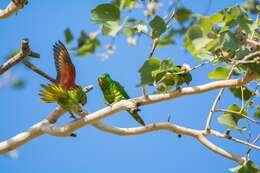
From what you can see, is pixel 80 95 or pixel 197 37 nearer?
pixel 197 37

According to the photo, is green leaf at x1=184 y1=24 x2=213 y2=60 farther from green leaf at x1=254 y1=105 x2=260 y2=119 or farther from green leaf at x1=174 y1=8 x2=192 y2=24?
green leaf at x1=254 y1=105 x2=260 y2=119

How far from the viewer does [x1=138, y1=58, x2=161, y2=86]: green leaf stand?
5.01 ft

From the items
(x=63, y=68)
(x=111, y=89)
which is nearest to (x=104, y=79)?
(x=111, y=89)

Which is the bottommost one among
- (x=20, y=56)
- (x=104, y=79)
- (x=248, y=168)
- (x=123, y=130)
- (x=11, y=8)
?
(x=248, y=168)

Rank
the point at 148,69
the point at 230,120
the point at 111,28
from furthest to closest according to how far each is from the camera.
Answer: the point at 230,120 < the point at 148,69 < the point at 111,28

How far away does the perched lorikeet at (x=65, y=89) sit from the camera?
183cm

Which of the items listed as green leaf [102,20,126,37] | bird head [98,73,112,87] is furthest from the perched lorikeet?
green leaf [102,20,126,37]

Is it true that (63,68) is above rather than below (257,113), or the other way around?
above

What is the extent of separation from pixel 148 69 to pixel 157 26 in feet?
0.67

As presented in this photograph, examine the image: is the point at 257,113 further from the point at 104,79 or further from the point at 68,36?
the point at 68,36

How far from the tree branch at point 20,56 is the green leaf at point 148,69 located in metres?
0.67

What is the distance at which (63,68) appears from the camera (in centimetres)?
196

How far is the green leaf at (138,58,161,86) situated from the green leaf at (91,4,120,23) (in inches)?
11.2

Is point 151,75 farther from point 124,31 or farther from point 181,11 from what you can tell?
point 181,11
